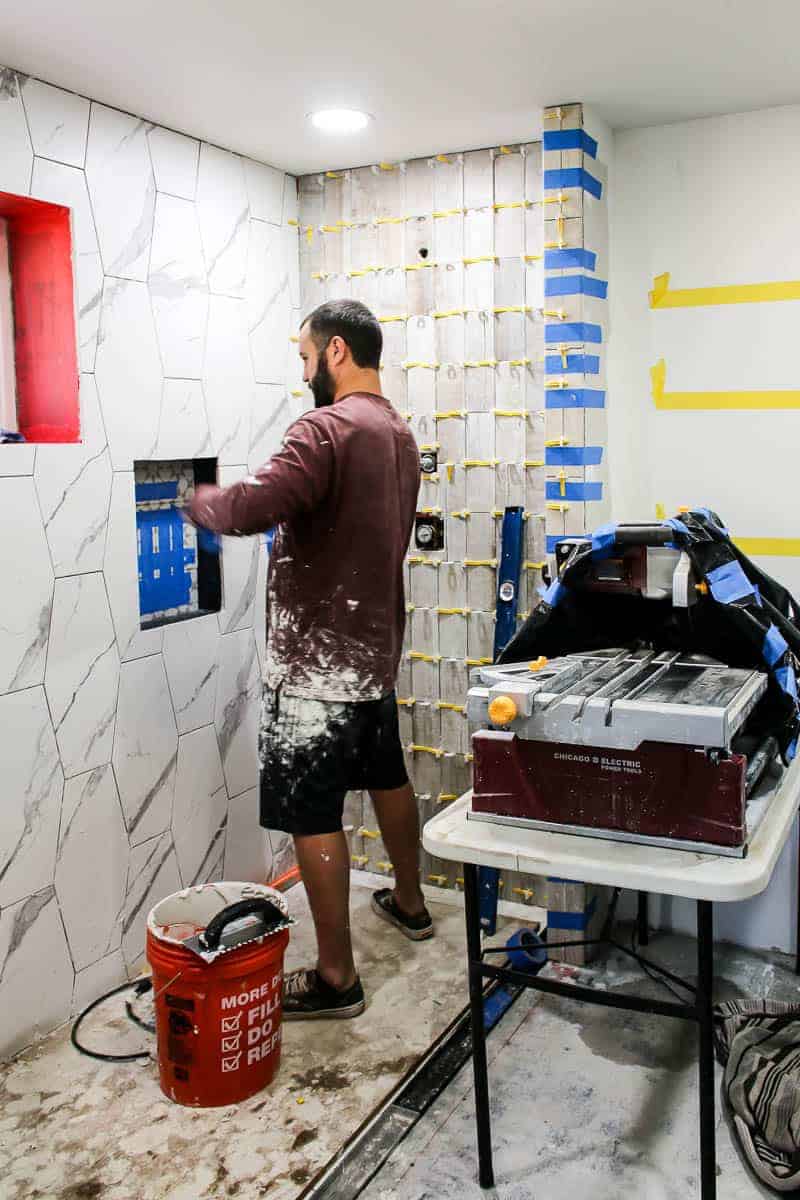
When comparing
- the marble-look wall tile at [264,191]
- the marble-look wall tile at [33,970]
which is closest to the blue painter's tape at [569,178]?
the marble-look wall tile at [264,191]

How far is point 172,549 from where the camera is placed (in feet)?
10.3

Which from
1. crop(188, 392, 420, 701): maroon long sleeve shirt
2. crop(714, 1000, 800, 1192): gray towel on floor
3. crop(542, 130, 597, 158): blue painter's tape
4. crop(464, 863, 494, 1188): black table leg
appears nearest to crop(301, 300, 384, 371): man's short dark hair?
crop(188, 392, 420, 701): maroon long sleeve shirt

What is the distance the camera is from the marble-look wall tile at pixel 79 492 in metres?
2.62

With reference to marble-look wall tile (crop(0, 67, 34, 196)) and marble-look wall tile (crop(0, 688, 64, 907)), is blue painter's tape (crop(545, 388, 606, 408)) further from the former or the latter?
marble-look wall tile (crop(0, 688, 64, 907))

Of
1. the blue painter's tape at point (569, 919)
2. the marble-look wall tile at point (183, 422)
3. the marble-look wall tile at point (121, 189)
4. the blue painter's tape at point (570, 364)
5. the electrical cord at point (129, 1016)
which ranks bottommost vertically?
the electrical cord at point (129, 1016)

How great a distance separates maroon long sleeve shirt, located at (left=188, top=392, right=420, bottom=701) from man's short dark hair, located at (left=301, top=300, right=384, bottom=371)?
126 millimetres

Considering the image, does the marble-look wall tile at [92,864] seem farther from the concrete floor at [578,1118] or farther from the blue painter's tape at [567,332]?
the blue painter's tape at [567,332]

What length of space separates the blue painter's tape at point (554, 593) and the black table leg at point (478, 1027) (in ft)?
1.93

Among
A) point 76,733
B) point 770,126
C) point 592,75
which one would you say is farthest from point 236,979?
point 770,126

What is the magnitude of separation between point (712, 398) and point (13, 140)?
1974 mm

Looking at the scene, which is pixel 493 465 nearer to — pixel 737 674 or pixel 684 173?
pixel 684 173

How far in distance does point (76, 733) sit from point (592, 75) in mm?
2143

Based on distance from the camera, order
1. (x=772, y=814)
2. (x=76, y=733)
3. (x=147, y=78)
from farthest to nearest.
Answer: (x=76, y=733)
(x=147, y=78)
(x=772, y=814)

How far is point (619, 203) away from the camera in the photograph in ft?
10.1
